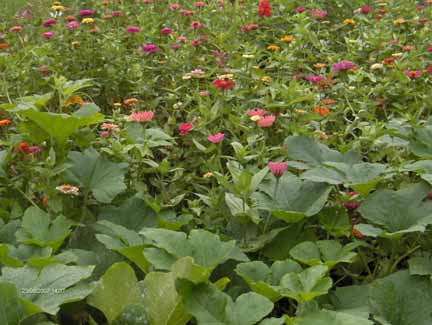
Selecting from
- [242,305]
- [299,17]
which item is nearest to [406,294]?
[242,305]

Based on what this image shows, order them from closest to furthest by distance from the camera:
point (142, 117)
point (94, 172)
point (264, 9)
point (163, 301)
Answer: point (163, 301) < point (94, 172) < point (142, 117) < point (264, 9)

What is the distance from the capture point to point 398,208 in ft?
5.26

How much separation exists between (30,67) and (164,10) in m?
1.39

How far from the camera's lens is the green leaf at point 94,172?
72.9 inches

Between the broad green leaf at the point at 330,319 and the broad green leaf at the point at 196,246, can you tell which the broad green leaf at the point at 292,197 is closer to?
the broad green leaf at the point at 196,246

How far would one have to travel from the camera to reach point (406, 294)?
1458 mm

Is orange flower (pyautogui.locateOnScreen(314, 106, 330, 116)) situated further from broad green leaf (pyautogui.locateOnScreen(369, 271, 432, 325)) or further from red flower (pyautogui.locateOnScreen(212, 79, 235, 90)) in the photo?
broad green leaf (pyautogui.locateOnScreen(369, 271, 432, 325))

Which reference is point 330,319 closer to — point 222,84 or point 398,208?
point 398,208

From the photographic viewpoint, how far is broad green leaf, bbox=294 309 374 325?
4.13 feet

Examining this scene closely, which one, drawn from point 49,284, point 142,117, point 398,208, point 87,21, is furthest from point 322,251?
point 87,21

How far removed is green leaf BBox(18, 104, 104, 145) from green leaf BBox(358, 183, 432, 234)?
30.7 inches

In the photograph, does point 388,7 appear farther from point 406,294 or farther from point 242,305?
point 242,305

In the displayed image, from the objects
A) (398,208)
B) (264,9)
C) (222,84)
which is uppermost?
(398,208)

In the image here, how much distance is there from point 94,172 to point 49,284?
1.94 ft
